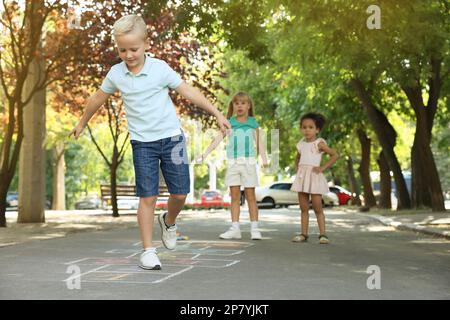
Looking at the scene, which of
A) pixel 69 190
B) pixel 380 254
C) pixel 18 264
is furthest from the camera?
pixel 69 190

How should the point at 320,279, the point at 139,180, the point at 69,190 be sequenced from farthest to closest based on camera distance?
the point at 69,190, the point at 139,180, the point at 320,279

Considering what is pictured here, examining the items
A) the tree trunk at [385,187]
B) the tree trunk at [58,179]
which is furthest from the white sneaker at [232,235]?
the tree trunk at [58,179]

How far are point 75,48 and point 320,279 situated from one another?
11.9 metres

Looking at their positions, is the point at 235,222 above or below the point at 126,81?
below

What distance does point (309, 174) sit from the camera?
1121 centimetres

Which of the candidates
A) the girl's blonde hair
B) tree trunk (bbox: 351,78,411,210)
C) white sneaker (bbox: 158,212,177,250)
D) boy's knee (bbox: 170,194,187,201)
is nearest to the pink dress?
the girl's blonde hair

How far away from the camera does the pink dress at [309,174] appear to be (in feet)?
36.6

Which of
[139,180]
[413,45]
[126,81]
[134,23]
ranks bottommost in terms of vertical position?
[139,180]

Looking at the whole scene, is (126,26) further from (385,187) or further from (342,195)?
(342,195)
